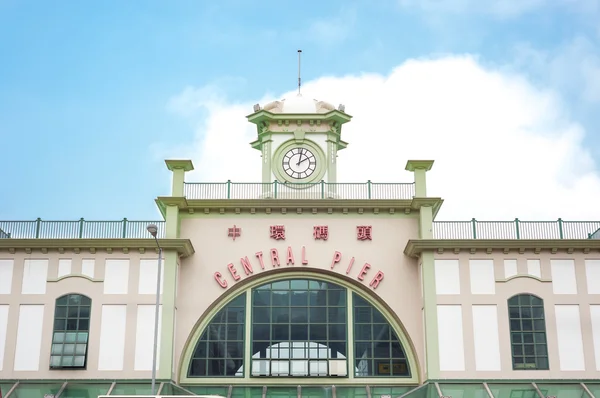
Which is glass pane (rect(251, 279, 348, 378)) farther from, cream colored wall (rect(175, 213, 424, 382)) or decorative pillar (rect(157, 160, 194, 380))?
decorative pillar (rect(157, 160, 194, 380))

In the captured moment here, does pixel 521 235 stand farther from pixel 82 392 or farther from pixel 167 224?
pixel 82 392

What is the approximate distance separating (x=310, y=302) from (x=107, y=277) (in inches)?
352

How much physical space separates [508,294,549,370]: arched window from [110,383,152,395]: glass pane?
1511cm

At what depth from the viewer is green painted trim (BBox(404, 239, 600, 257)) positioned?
128ft

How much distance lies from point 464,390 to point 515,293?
4943mm

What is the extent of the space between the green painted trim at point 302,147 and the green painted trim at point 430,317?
8065 millimetres

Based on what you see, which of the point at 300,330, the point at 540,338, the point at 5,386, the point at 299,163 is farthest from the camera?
the point at 299,163

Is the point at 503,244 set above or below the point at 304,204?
below

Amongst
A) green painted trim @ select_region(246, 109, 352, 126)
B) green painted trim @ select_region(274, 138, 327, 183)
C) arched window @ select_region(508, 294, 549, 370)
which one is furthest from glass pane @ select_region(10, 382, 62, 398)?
arched window @ select_region(508, 294, 549, 370)

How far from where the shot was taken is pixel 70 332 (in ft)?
126

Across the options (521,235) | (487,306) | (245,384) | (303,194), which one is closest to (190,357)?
(245,384)

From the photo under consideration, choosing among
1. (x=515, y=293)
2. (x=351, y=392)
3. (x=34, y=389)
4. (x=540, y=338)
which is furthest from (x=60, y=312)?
(x=540, y=338)

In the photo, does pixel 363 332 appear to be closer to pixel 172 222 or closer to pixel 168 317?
pixel 168 317

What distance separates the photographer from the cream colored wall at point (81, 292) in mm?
37844
